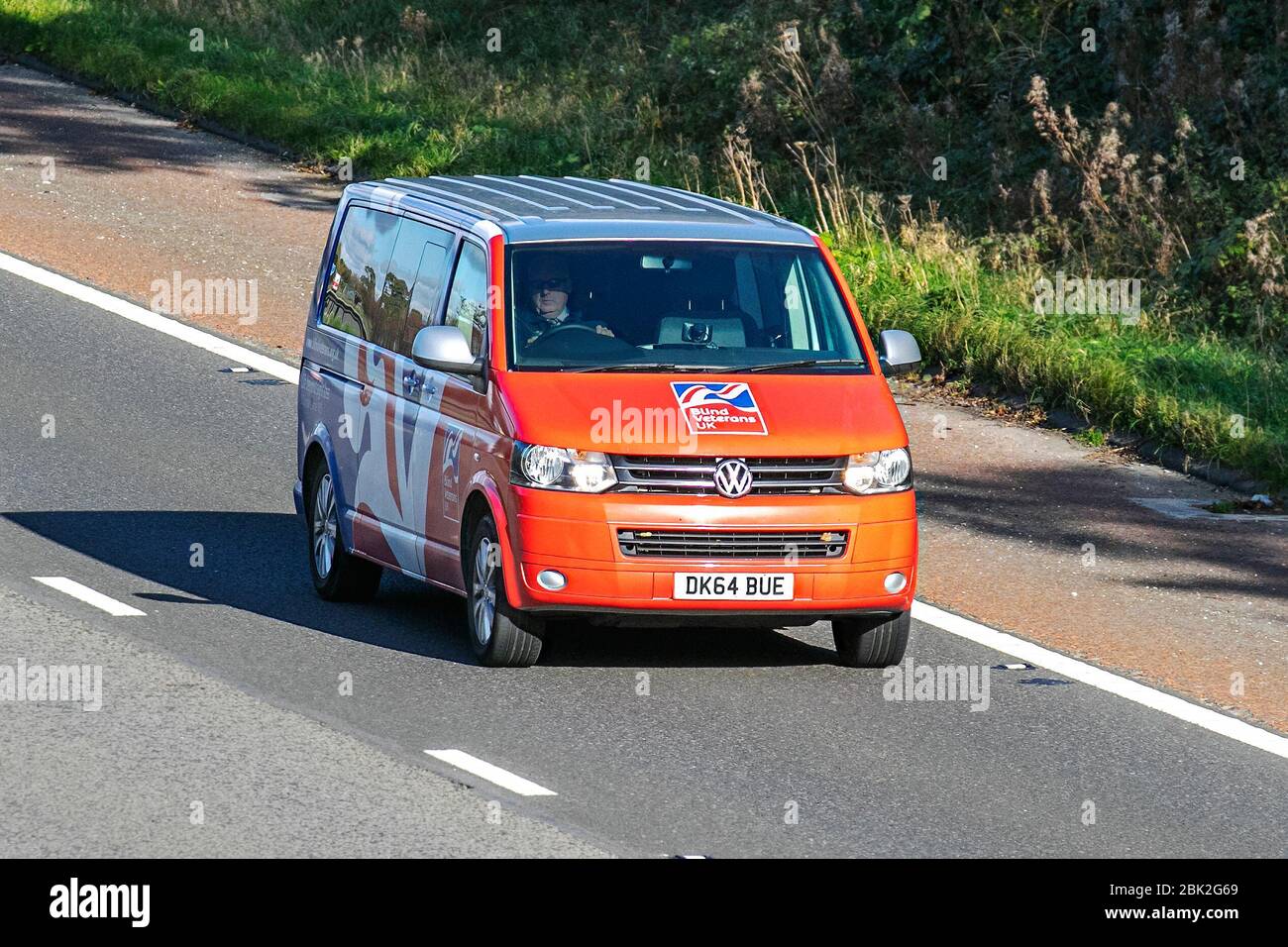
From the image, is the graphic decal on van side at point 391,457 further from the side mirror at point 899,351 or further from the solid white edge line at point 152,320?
the solid white edge line at point 152,320

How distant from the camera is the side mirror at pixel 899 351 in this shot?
10.9m

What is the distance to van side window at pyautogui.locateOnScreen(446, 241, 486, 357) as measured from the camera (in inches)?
417

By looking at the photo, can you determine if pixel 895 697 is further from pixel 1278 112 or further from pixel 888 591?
pixel 1278 112

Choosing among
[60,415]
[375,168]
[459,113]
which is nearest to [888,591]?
[60,415]

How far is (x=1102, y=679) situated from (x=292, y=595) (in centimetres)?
415

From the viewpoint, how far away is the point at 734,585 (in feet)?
32.3

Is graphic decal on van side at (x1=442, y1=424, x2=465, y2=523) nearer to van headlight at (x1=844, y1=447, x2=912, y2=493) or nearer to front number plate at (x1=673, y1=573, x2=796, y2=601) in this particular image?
front number plate at (x1=673, y1=573, x2=796, y2=601)

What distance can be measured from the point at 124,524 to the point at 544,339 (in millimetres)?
3679

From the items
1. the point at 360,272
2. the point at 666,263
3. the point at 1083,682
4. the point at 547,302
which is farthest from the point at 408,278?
the point at 1083,682

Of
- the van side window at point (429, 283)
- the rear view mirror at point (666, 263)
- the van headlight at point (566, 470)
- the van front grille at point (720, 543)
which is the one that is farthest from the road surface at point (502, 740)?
the rear view mirror at point (666, 263)

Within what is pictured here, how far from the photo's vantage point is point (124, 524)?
13.0 m

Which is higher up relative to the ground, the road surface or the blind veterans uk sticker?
the blind veterans uk sticker

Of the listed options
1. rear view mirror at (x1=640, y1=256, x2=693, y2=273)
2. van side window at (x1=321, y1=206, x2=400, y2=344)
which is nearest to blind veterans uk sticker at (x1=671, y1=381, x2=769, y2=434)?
rear view mirror at (x1=640, y1=256, x2=693, y2=273)

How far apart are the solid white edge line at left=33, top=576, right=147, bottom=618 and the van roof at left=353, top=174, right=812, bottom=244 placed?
2.48m
